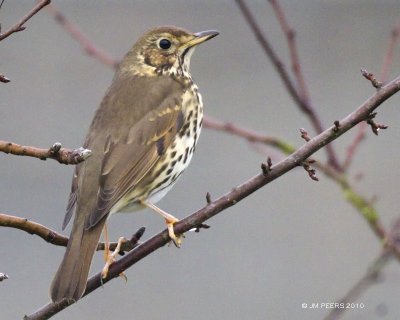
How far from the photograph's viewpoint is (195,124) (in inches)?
173

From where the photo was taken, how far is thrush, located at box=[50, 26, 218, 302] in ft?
12.5

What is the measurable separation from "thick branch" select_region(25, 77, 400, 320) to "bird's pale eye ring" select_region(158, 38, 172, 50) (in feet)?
4.79

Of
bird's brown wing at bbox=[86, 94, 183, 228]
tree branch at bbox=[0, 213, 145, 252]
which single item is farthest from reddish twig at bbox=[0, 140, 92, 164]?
bird's brown wing at bbox=[86, 94, 183, 228]

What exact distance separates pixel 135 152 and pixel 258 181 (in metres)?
1.04

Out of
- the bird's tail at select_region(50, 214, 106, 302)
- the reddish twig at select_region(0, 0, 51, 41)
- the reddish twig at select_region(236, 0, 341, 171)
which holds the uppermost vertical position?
the reddish twig at select_region(236, 0, 341, 171)

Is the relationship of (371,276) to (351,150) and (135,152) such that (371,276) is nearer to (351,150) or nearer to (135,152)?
(351,150)

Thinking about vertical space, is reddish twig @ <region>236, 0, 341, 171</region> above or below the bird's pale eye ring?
below

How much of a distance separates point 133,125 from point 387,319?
8.87 feet

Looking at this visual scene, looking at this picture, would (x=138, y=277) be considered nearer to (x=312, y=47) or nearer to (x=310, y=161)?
(x=312, y=47)

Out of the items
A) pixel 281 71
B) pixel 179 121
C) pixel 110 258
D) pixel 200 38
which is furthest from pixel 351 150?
pixel 110 258

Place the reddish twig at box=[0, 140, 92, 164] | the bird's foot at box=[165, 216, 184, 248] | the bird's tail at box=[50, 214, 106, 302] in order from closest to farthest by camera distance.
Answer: the reddish twig at box=[0, 140, 92, 164]
the bird's tail at box=[50, 214, 106, 302]
the bird's foot at box=[165, 216, 184, 248]

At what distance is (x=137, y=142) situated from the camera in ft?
13.8

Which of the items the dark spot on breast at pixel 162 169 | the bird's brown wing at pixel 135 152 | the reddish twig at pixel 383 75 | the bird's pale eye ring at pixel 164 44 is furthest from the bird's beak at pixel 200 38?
the reddish twig at pixel 383 75

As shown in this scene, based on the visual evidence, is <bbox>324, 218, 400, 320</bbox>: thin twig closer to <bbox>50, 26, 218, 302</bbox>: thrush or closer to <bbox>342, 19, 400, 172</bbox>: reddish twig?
<bbox>342, 19, 400, 172</bbox>: reddish twig
